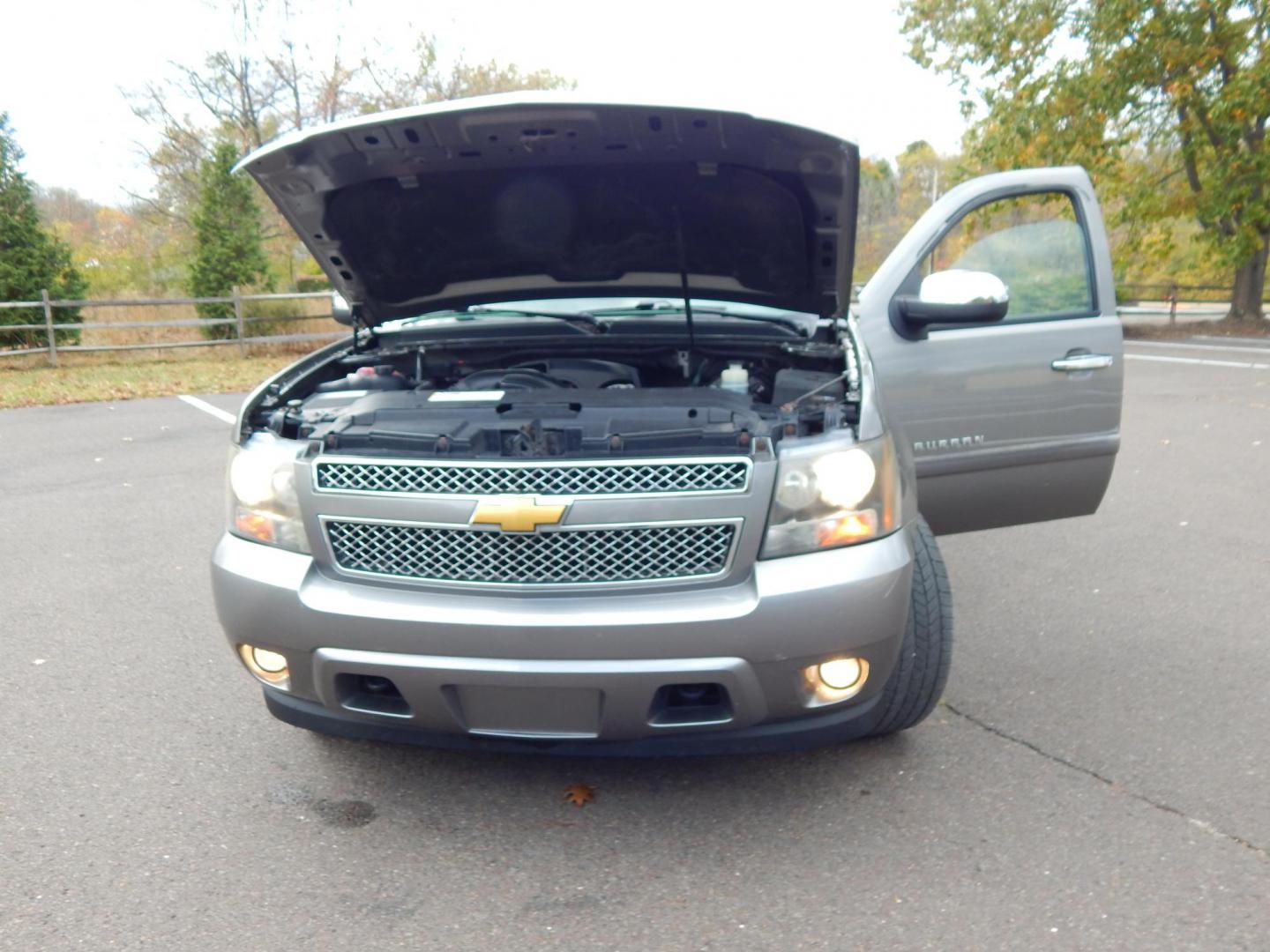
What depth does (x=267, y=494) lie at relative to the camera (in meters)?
2.73

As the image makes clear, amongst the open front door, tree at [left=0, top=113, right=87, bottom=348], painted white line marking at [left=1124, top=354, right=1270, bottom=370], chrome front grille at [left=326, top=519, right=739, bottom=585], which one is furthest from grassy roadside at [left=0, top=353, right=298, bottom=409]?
painted white line marking at [left=1124, top=354, right=1270, bottom=370]

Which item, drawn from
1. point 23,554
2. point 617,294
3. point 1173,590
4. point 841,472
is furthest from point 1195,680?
point 23,554

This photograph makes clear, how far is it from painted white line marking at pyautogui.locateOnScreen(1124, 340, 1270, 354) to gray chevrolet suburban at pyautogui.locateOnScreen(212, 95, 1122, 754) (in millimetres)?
14843

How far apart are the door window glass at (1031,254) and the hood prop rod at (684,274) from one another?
1125mm

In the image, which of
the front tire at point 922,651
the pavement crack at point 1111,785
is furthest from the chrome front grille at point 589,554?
the pavement crack at point 1111,785

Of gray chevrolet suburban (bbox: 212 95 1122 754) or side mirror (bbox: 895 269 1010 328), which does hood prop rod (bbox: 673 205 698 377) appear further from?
side mirror (bbox: 895 269 1010 328)

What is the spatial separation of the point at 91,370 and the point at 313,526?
15242 millimetres

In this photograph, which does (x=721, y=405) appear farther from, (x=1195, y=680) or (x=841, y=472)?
(x=1195, y=680)

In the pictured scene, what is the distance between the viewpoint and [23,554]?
5543 mm

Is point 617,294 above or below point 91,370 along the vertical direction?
above

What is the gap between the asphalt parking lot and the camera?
7.73ft

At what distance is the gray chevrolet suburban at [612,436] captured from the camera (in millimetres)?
2477

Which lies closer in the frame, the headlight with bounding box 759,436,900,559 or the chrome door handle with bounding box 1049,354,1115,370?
the headlight with bounding box 759,436,900,559

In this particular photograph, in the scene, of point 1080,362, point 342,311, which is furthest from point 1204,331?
point 342,311
